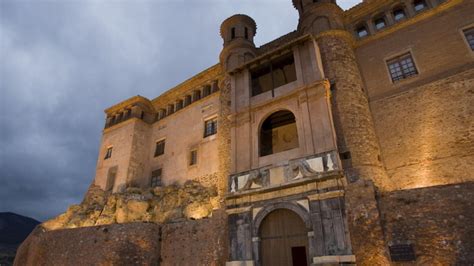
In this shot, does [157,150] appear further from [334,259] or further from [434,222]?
[434,222]

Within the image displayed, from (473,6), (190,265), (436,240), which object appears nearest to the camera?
(436,240)

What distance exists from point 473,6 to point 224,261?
55.2 ft

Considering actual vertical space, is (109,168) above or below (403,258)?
above

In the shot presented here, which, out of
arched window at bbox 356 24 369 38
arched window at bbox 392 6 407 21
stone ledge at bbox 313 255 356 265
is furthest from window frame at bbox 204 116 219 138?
arched window at bbox 392 6 407 21

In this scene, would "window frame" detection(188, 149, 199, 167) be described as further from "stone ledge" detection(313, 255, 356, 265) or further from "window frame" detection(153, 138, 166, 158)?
"stone ledge" detection(313, 255, 356, 265)

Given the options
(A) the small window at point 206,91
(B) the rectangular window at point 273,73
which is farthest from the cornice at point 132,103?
(B) the rectangular window at point 273,73

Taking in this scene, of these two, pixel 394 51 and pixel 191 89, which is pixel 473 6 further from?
pixel 191 89

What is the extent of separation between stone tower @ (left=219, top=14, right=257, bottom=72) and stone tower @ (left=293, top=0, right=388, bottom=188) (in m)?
3.81

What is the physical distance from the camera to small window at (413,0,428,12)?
49.6ft

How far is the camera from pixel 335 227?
951 cm

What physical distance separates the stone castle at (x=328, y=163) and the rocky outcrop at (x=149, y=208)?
0.09 metres

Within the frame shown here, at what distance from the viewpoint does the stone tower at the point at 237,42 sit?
18781mm

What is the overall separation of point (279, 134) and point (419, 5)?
1054 cm

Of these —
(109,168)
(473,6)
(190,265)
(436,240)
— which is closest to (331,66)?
(473,6)
